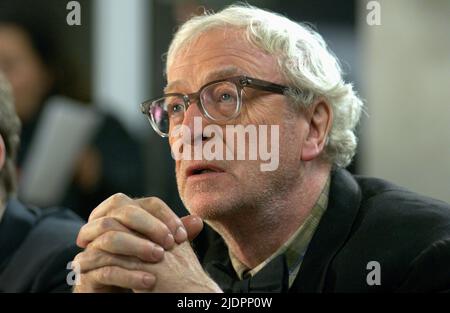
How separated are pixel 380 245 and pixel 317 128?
314 millimetres

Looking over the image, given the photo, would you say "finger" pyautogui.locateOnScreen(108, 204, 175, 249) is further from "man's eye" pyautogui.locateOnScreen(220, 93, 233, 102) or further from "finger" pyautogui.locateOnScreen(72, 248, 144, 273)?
"man's eye" pyautogui.locateOnScreen(220, 93, 233, 102)

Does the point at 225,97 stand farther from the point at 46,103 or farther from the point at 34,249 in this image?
the point at 46,103

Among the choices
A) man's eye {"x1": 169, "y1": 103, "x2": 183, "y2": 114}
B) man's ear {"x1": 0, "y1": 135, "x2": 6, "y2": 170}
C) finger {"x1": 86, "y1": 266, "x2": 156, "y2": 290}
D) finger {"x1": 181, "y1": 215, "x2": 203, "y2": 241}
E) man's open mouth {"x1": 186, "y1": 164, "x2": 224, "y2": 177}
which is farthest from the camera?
man's ear {"x1": 0, "y1": 135, "x2": 6, "y2": 170}

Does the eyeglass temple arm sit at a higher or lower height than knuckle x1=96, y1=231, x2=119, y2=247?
higher

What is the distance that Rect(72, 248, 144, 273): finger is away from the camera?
1.41 metres

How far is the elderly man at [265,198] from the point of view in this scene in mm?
1448

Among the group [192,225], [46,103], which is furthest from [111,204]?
[46,103]

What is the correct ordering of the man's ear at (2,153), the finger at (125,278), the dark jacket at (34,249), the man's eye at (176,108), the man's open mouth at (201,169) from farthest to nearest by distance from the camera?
the man's ear at (2,153) < the dark jacket at (34,249) < the man's eye at (176,108) < the man's open mouth at (201,169) < the finger at (125,278)

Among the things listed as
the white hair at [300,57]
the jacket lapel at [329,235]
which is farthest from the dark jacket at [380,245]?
the white hair at [300,57]

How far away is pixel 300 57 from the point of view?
5.60ft

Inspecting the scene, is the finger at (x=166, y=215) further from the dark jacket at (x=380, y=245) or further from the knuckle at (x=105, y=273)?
the dark jacket at (x=380, y=245)

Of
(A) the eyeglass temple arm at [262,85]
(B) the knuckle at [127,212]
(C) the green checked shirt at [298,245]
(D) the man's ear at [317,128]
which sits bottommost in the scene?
(C) the green checked shirt at [298,245]

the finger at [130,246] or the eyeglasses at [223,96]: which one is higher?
the eyeglasses at [223,96]

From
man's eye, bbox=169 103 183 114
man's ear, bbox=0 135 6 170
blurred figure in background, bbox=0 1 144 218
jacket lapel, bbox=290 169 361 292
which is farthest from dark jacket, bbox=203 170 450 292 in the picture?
blurred figure in background, bbox=0 1 144 218
